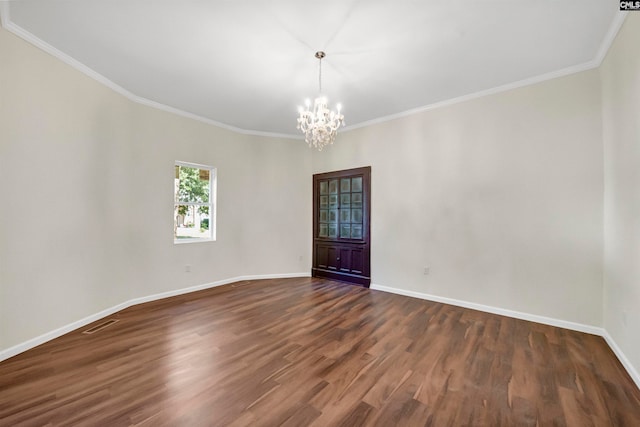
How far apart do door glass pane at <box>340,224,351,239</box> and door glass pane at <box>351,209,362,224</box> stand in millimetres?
191

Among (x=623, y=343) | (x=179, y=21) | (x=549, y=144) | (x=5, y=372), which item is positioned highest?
(x=179, y=21)

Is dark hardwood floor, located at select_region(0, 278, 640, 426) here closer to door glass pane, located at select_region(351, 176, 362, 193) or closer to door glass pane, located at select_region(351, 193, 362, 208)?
door glass pane, located at select_region(351, 193, 362, 208)

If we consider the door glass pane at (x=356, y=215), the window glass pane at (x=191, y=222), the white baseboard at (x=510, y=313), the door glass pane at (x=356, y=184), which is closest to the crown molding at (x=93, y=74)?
the window glass pane at (x=191, y=222)

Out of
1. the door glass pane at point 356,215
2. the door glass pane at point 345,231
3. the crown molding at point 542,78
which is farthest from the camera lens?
the door glass pane at point 345,231

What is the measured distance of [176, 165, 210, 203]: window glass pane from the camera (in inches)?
178

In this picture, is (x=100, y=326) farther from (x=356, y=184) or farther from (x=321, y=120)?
(x=356, y=184)

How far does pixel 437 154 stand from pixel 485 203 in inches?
40.7

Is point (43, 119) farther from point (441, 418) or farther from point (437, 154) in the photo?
point (437, 154)

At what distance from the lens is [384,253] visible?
462cm

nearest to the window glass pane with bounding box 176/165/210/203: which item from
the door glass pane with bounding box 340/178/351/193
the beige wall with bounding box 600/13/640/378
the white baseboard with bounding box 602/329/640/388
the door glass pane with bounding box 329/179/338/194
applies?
the door glass pane with bounding box 329/179/338/194

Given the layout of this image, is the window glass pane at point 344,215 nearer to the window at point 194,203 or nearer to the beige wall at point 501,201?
the beige wall at point 501,201

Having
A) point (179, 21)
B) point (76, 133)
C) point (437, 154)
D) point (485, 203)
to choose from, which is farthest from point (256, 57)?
point (485, 203)

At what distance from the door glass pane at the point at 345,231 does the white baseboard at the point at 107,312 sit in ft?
4.09

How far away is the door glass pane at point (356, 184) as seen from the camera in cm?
498
